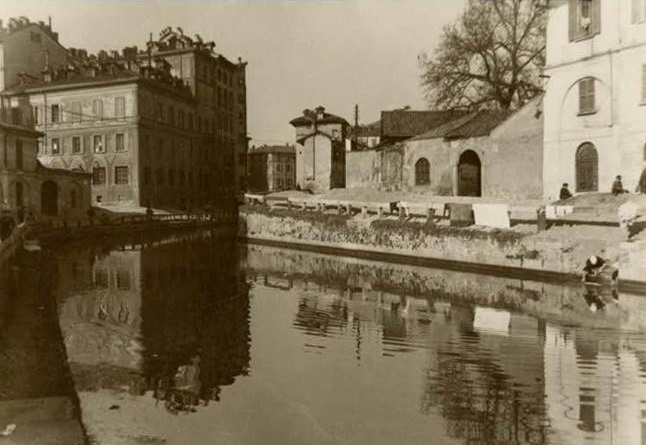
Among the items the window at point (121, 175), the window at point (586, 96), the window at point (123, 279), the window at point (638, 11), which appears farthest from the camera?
the window at point (121, 175)

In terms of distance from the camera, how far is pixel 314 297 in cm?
1367

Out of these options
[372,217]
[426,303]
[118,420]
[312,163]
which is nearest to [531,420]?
[118,420]

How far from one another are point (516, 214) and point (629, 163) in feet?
11.4

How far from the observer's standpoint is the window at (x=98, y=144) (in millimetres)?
35781

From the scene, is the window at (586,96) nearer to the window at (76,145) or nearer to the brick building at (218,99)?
the brick building at (218,99)

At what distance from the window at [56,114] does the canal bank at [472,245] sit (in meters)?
16.9

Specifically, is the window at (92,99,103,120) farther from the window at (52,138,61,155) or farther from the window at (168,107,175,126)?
the window at (168,107,175,126)

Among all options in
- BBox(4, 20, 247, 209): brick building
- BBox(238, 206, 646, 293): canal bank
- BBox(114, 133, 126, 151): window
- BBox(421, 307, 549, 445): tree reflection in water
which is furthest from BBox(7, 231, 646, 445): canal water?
BBox(114, 133, 126, 151): window

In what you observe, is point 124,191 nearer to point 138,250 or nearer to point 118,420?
point 138,250

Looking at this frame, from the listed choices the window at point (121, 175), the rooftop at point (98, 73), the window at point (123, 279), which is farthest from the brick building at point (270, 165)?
the window at point (123, 279)

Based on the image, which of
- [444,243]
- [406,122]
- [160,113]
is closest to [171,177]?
[160,113]

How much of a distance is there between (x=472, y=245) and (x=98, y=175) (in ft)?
84.5

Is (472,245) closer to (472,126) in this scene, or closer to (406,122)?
(472,126)

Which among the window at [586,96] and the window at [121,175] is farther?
the window at [121,175]
